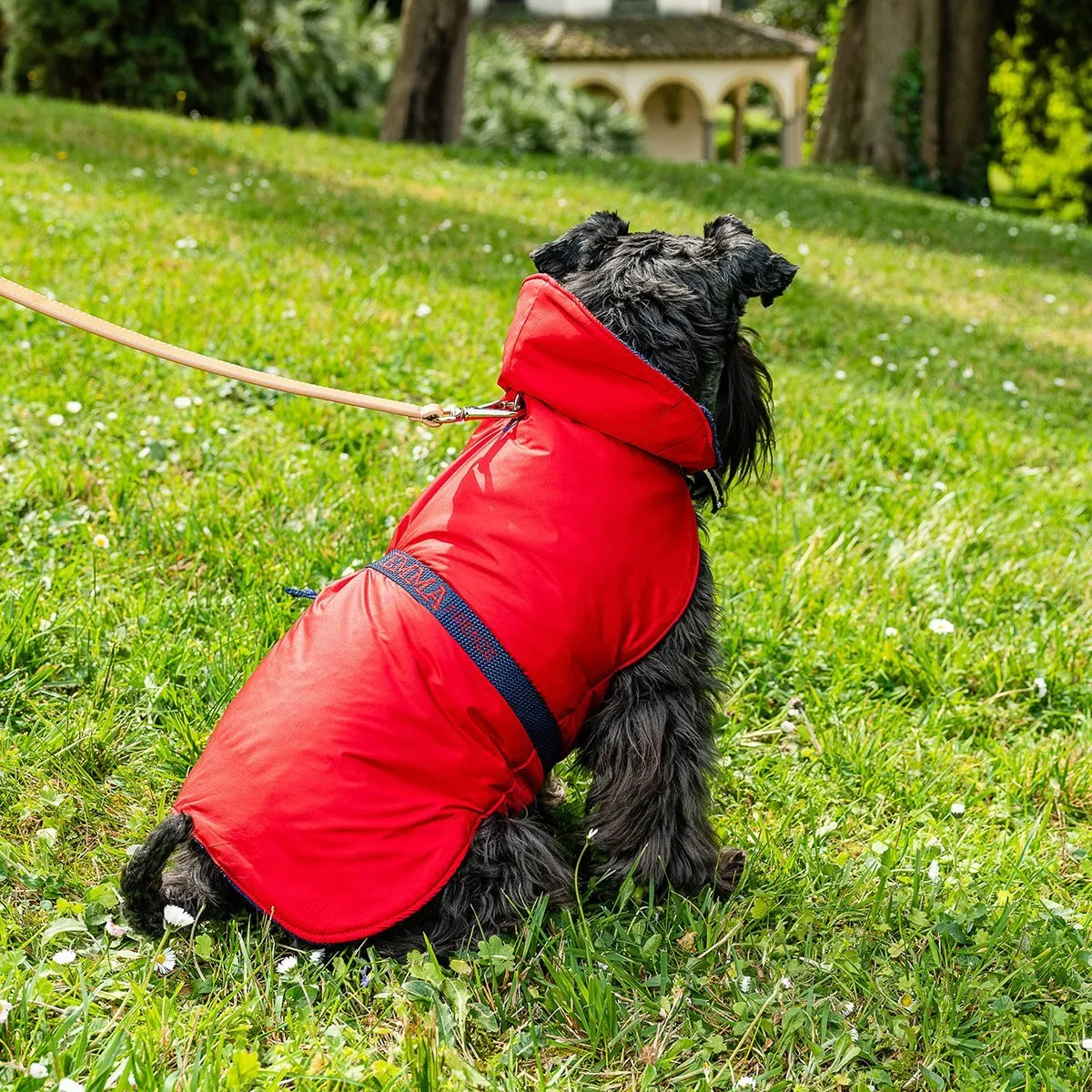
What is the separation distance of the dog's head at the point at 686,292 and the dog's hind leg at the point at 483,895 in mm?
1044

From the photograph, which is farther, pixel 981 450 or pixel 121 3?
pixel 121 3

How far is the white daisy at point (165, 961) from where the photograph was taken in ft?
7.79

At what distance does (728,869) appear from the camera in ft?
9.51

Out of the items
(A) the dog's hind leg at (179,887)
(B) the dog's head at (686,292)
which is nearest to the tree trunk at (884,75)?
(B) the dog's head at (686,292)

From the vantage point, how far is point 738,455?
281 centimetres

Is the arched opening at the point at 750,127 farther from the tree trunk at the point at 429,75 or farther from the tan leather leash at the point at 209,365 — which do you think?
the tan leather leash at the point at 209,365

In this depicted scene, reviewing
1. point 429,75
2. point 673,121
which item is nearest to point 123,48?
point 429,75

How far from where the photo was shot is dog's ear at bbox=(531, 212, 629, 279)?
8.71ft

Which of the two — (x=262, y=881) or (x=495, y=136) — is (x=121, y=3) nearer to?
(x=495, y=136)

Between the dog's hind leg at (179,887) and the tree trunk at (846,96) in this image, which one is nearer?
the dog's hind leg at (179,887)

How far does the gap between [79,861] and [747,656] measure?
7.22 feet

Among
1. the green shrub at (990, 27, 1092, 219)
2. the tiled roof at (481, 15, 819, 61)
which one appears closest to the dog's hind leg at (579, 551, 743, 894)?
the green shrub at (990, 27, 1092, 219)

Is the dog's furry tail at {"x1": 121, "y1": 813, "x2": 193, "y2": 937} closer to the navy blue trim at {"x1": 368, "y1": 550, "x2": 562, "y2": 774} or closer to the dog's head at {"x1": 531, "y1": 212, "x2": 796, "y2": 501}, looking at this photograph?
the navy blue trim at {"x1": 368, "y1": 550, "x2": 562, "y2": 774}

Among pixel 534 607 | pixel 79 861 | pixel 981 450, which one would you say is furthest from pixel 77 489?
pixel 981 450
